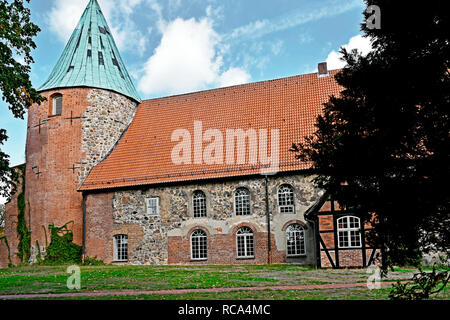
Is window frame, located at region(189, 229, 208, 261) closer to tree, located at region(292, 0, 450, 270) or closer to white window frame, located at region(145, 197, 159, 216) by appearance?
white window frame, located at region(145, 197, 159, 216)

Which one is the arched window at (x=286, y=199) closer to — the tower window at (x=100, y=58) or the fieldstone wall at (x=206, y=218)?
the fieldstone wall at (x=206, y=218)

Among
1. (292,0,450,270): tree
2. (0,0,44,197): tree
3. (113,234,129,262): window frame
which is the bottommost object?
(113,234,129,262): window frame

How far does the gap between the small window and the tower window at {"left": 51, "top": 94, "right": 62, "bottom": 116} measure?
280 inches

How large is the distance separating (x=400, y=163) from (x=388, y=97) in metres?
0.68

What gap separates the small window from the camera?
20031mm

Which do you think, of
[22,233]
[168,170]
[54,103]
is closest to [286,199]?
[168,170]

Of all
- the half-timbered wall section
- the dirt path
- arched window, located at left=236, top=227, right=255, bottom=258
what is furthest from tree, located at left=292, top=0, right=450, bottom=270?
arched window, located at left=236, top=227, right=255, bottom=258

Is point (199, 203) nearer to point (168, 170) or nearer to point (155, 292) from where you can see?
point (168, 170)

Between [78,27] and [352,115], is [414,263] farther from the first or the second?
[78,27]

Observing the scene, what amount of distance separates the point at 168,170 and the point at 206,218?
294 centimetres

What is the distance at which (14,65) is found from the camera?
9453 millimetres

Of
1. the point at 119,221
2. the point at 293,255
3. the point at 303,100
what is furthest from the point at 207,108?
the point at 293,255
